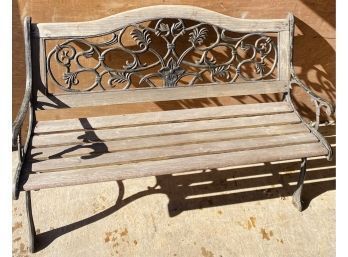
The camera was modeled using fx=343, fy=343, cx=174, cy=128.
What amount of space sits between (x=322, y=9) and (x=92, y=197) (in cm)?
271

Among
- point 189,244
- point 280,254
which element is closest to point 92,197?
point 189,244

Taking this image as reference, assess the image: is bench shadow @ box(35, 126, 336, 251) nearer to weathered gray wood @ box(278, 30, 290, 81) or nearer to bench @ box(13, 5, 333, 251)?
bench @ box(13, 5, 333, 251)

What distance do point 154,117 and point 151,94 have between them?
0.18 meters

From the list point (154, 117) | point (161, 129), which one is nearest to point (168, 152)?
point (161, 129)

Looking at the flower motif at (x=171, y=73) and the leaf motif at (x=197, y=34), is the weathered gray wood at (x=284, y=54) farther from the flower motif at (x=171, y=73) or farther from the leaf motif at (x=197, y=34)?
the flower motif at (x=171, y=73)

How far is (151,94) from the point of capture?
267 centimetres

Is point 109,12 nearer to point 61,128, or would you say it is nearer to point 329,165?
point 61,128

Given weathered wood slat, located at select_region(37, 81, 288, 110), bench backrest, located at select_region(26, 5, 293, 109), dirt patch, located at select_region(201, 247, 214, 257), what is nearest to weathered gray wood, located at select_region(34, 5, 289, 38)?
bench backrest, located at select_region(26, 5, 293, 109)

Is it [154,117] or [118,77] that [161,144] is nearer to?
[154,117]

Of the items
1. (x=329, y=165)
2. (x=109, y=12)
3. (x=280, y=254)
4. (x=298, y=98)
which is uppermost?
(x=109, y=12)

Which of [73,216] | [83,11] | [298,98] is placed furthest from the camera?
[298,98]

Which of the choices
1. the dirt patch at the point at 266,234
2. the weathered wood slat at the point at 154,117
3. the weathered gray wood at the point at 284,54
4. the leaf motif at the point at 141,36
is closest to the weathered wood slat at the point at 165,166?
the weathered wood slat at the point at 154,117

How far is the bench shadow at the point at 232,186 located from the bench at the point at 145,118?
0.96ft

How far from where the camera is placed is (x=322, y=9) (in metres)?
3.23
